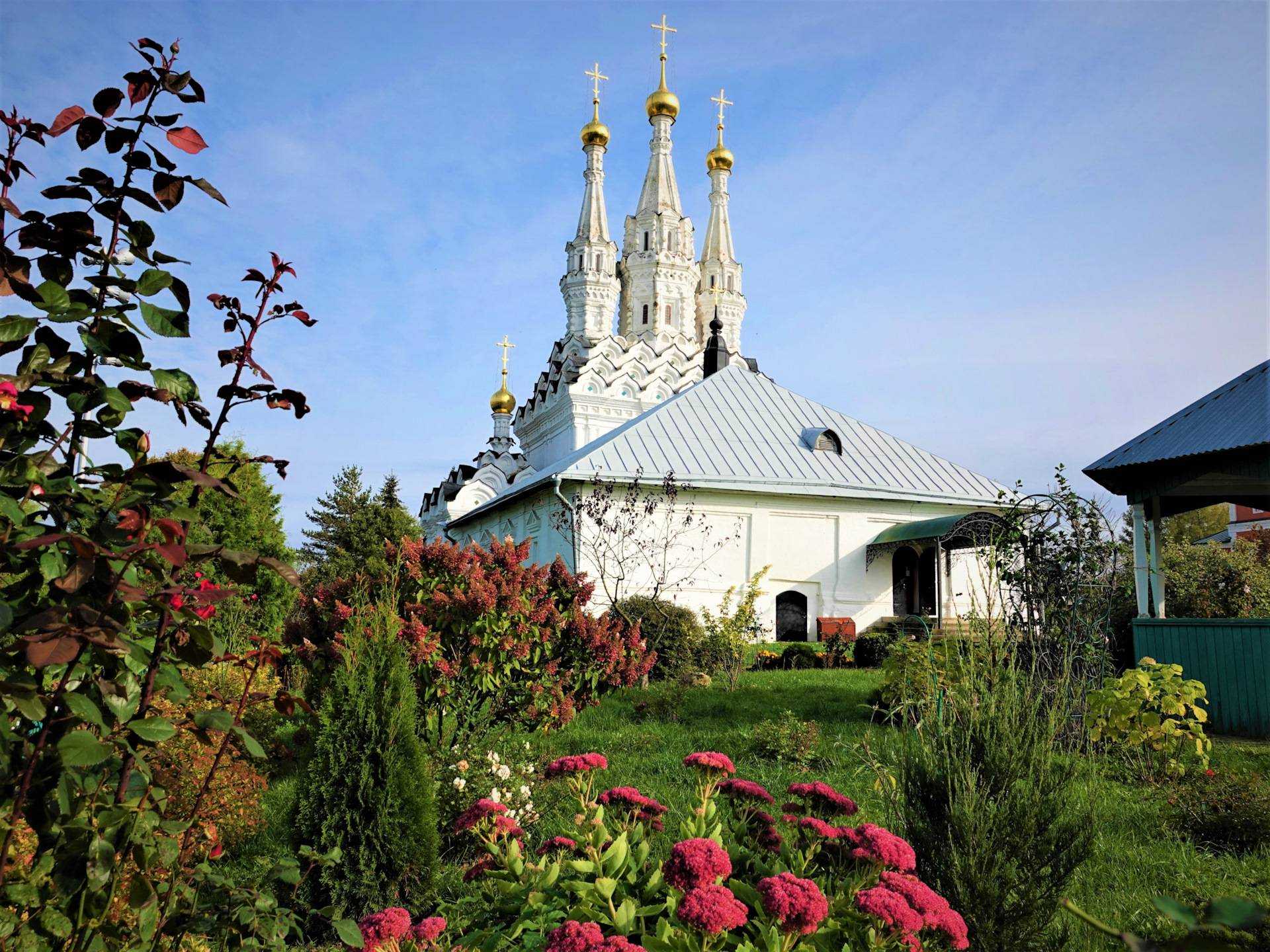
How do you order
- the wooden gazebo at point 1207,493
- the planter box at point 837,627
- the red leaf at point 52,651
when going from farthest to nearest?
the planter box at point 837,627 < the wooden gazebo at point 1207,493 < the red leaf at point 52,651

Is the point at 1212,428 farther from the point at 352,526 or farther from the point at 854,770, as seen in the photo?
the point at 352,526

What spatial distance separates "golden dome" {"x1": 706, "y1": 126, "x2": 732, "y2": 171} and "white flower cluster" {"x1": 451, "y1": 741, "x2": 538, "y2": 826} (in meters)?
46.8

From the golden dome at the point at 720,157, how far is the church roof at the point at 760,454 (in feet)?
89.9

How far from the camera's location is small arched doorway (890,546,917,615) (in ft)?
72.8

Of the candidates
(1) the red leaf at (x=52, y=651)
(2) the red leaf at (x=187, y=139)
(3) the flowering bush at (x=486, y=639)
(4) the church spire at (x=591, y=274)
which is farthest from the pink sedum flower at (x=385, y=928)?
(4) the church spire at (x=591, y=274)

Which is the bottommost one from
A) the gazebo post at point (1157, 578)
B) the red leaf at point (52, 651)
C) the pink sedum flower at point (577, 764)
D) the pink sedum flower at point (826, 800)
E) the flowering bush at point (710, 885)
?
the flowering bush at point (710, 885)

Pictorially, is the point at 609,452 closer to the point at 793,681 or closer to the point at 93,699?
the point at 793,681

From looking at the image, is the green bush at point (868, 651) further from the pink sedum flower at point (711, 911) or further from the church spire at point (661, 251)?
the church spire at point (661, 251)

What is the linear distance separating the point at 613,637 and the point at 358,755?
3.93 meters

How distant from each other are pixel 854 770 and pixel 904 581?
1603cm

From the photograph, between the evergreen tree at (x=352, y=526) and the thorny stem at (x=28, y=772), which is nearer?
the thorny stem at (x=28, y=772)

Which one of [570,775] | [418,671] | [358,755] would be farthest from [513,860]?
[418,671]

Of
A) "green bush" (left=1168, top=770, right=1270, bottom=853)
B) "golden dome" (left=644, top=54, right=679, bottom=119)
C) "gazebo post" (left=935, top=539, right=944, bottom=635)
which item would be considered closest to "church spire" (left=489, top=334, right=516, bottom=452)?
"golden dome" (left=644, top=54, right=679, bottom=119)

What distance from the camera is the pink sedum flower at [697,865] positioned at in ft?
7.95
